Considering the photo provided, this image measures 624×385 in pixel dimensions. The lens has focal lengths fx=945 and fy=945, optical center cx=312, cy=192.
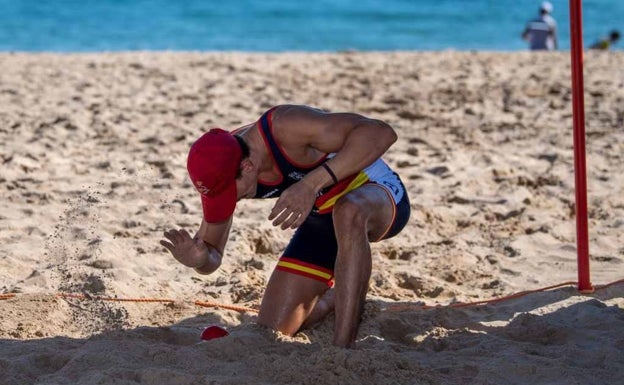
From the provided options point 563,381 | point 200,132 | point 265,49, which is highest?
point 265,49

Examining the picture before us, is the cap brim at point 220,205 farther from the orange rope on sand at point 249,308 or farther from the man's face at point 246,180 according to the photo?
the orange rope on sand at point 249,308

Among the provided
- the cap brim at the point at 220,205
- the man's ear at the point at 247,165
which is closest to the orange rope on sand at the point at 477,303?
the cap brim at the point at 220,205

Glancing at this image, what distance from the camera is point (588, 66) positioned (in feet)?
37.3

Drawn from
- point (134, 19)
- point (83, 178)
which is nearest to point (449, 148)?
point (83, 178)

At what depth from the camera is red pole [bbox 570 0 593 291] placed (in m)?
4.47

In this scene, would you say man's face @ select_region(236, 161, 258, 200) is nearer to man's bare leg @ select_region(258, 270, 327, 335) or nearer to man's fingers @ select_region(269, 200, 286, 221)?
man's fingers @ select_region(269, 200, 286, 221)

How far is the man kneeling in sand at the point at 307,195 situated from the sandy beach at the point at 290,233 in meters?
0.22

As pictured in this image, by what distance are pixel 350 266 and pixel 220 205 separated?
60 centimetres

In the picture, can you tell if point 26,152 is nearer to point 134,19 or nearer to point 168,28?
point 168,28

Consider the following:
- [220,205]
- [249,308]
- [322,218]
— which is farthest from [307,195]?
[249,308]

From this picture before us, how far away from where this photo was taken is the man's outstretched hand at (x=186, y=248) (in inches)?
150

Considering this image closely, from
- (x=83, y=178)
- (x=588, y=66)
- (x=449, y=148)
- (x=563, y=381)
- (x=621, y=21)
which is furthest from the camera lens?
(x=621, y=21)

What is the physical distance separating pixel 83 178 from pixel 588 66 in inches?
276

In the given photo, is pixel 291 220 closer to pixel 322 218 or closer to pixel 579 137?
pixel 322 218
